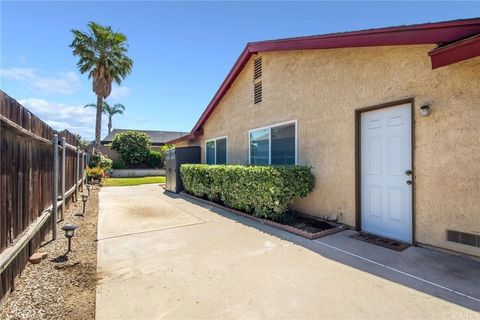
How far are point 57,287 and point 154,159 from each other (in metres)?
25.1

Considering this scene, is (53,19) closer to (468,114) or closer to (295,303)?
(295,303)

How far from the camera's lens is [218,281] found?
345 centimetres

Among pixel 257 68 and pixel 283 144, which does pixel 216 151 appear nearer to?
pixel 257 68

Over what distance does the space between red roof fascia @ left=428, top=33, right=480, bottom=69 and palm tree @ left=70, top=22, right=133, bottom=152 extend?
2289 cm

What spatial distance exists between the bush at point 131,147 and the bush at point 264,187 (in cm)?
2002

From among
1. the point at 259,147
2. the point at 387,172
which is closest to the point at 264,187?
the point at 387,172

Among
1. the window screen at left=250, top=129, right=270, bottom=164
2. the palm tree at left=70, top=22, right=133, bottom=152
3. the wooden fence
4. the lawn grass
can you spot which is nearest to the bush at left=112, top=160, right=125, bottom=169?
the palm tree at left=70, top=22, right=133, bottom=152

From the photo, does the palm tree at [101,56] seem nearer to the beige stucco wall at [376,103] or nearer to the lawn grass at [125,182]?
the lawn grass at [125,182]

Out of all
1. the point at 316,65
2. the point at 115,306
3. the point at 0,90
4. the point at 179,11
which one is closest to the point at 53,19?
the point at 179,11

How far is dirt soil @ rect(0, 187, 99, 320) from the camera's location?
8.91ft

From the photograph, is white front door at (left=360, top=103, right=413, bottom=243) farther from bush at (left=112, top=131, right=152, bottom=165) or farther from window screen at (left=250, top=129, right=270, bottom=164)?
bush at (left=112, top=131, right=152, bottom=165)

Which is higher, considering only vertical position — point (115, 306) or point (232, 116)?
point (232, 116)

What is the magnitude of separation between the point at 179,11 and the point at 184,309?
10.0m

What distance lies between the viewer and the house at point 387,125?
13.3 feet
